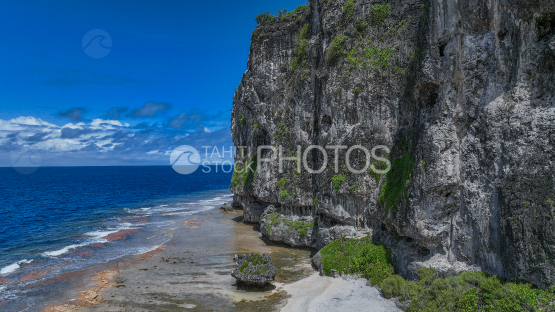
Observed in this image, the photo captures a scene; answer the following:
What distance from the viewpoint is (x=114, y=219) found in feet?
171

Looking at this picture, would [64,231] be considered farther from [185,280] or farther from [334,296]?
[334,296]

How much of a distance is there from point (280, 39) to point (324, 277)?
87.4 feet

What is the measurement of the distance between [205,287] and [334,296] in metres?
9.33

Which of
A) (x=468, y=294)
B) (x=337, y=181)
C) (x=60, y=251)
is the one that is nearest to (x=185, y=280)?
(x=337, y=181)

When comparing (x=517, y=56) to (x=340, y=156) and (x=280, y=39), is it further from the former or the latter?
(x=280, y=39)

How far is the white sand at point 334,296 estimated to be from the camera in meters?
18.7

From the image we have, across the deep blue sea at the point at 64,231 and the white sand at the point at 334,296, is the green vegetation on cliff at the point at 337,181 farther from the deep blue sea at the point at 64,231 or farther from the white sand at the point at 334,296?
the deep blue sea at the point at 64,231

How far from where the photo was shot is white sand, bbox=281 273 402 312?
61.4 ft

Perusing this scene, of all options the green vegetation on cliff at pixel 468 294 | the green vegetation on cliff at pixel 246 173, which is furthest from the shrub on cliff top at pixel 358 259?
the green vegetation on cliff at pixel 246 173

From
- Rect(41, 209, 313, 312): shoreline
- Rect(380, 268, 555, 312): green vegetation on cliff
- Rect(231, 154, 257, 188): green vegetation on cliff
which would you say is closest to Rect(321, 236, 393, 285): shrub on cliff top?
Rect(380, 268, 555, 312): green vegetation on cliff

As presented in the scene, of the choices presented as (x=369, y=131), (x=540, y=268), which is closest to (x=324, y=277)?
(x=369, y=131)

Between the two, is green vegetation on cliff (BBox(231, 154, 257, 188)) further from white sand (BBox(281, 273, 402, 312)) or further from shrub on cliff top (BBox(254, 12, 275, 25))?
white sand (BBox(281, 273, 402, 312))

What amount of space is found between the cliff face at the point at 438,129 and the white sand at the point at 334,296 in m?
2.77

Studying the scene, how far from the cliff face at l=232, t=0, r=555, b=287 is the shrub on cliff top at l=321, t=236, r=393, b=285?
77 centimetres
